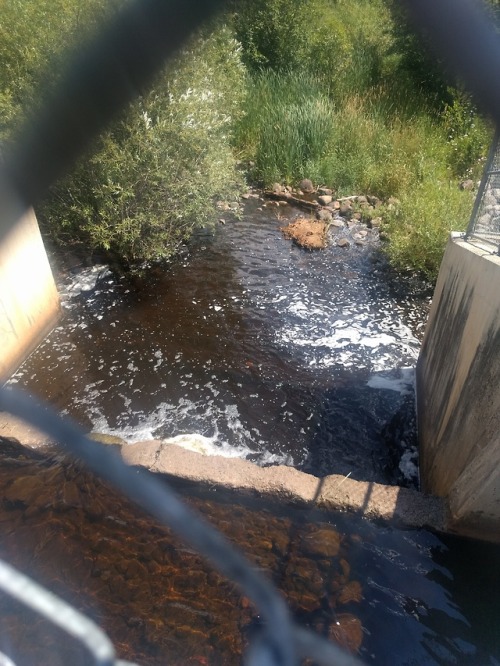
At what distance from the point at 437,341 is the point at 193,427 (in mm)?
2226

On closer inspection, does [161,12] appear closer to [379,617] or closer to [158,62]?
[158,62]

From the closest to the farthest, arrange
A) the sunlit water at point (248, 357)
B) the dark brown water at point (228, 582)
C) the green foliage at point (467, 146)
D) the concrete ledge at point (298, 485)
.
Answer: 1. the dark brown water at point (228, 582)
2. the concrete ledge at point (298, 485)
3. the sunlit water at point (248, 357)
4. the green foliage at point (467, 146)

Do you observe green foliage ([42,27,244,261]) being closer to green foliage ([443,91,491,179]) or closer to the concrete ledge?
the concrete ledge

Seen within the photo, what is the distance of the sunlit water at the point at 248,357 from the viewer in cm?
416

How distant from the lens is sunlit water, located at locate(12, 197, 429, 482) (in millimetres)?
4156

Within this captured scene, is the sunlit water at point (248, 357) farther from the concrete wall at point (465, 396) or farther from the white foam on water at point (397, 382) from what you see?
the concrete wall at point (465, 396)

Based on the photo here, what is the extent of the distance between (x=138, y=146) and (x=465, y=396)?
187 inches

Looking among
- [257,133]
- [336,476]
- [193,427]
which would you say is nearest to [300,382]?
[193,427]

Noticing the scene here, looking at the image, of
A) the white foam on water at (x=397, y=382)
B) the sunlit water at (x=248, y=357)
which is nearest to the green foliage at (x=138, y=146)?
the sunlit water at (x=248, y=357)

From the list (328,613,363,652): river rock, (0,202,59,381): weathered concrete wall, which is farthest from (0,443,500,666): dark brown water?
(0,202,59,381): weathered concrete wall

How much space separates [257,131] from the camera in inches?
403

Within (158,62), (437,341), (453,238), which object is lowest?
(437,341)

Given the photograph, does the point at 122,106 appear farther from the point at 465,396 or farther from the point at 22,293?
the point at 22,293

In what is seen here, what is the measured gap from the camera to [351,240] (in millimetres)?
8055
